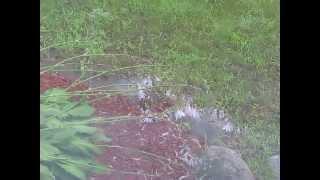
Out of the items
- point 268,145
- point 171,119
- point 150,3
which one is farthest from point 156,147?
point 150,3

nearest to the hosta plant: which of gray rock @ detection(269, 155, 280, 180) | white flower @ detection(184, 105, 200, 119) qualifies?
white flower @ detection(184, 105, 200, 119)

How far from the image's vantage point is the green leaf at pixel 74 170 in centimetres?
175

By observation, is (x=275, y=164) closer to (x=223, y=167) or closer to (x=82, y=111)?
(x=223, y=167)

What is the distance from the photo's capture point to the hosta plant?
1.75m

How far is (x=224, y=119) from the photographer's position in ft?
5.93

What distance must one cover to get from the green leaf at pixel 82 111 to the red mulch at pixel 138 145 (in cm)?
2

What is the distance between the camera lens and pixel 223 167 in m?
1.79

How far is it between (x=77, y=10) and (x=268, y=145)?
0.81 meters

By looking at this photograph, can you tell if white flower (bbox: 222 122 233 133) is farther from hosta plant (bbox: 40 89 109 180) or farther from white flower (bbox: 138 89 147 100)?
hosta plant (bbox: 40 89 109 180)

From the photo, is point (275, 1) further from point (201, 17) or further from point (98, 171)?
point (98, 171)

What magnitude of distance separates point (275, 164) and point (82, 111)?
2.26 feet

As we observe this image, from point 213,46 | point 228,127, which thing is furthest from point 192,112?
point 213,46

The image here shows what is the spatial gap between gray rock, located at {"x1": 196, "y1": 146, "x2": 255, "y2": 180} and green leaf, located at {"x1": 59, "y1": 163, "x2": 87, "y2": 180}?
40cm
